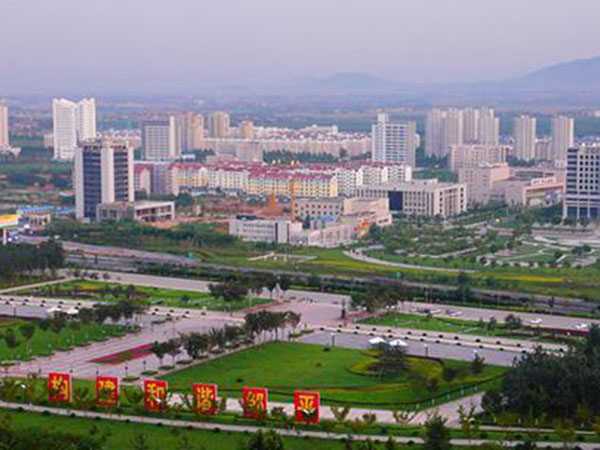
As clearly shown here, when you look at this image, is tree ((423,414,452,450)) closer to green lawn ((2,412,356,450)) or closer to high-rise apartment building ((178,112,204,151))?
green lawn ((2,412,356,450))

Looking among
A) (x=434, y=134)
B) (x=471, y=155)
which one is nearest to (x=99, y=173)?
(x=471, y=155)

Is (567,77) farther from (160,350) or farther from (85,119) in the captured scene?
(160,350)

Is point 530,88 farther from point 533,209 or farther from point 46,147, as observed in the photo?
point 533,209

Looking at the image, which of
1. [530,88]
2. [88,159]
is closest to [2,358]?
[88,159]

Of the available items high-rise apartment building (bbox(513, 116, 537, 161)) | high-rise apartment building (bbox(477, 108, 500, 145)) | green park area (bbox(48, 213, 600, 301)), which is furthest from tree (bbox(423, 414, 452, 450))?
high-rise apartment building (bbox(477, 108, 500, 145))

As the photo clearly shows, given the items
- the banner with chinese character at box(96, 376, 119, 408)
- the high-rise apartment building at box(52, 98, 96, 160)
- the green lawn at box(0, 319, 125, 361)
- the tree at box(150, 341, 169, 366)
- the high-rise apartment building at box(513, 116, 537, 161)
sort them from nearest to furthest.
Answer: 1. the banner with chinese character at box(96, 376, 119, 408)
2. the tree at box(150, 341, 169, 366)
3. the green lawn at box(0, 319, 125, 361)
4. the high-rise apartment building at box(513, 116, 537, 161)
5. the high-rise apartment building at box(52, 98, 96, 160)

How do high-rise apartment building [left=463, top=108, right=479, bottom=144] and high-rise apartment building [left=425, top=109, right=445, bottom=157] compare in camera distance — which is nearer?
high-rise apartment building [left=425, top=109, right=445, bottom=157]
